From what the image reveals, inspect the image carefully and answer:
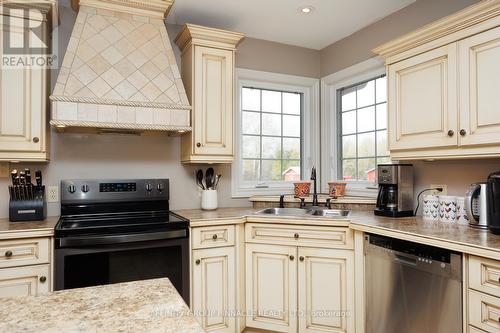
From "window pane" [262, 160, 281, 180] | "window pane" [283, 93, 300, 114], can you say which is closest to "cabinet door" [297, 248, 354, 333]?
"window pane" [262, 160, 281, 180]

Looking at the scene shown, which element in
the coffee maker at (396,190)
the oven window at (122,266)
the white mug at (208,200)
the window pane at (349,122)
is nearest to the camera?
the oven window at (122,266)

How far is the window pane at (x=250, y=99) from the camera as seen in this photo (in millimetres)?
3279

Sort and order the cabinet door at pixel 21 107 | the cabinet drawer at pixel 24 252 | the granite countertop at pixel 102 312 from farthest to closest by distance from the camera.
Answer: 1. the cabinet door at pixel 21 107
2. the cabinet drawer at pixel 24 252
3. the granite countertop at pixel 102 312

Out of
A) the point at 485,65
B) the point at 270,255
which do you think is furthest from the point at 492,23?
the point at 270,255

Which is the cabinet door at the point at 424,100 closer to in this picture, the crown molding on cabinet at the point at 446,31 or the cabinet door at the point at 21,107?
the crown molding on cabinet at the point at 446,31

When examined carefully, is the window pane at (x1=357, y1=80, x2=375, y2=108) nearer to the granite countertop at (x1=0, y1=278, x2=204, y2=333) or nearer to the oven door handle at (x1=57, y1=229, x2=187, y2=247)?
the oven door handle at (x1=57, y1=229, x2=187, y2=247)

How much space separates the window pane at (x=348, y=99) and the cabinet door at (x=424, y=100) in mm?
907

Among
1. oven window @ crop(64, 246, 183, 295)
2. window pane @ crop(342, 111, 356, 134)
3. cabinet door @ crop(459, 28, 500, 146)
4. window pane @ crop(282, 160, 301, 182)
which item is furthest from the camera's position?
window pane @ crop(282, 160, 301, 182)

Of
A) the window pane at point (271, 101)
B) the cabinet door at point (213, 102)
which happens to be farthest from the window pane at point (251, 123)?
the cabinet door at point (213, 102)

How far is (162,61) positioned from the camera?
2480 millimetres

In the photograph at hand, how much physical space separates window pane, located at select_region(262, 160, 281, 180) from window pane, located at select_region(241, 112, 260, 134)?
1.05 ft

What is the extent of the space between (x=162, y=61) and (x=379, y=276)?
6.56 feet

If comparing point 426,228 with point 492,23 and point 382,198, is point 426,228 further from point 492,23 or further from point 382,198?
point 492,23

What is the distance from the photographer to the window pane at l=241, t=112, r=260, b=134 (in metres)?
3.29
